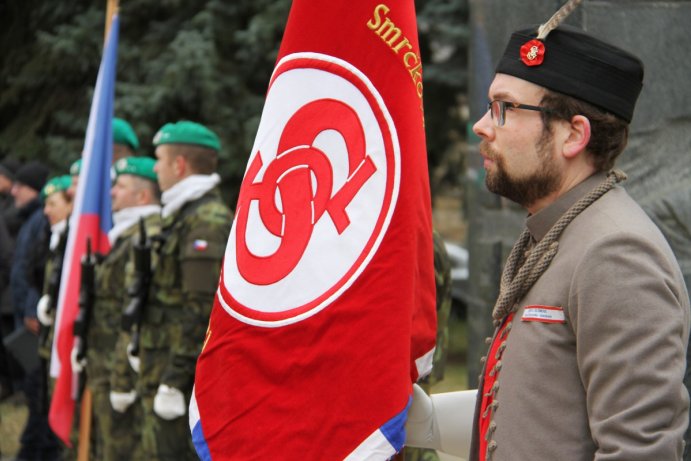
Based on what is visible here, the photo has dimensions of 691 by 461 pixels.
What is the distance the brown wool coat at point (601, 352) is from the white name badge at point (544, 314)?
0.04 feet

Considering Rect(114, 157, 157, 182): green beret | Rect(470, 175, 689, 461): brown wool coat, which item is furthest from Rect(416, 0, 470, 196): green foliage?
Rect(470, 175, 689, 461): brown wool coat

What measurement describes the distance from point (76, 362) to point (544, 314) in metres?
5.28

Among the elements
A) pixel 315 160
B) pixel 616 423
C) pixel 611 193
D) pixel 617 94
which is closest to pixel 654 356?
pixel 616 423

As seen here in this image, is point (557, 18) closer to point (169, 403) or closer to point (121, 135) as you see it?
point (169, 403)

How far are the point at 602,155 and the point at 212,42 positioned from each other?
356 inches

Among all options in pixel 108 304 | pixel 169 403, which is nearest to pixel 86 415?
pixel 108 304

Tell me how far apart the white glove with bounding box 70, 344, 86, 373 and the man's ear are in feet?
17.1

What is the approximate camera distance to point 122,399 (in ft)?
22.5

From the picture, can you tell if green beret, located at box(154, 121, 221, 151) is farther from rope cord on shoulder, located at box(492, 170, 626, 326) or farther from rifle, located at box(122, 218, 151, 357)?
rope cord on shoulder, located at box(492, 170, 626, 326)

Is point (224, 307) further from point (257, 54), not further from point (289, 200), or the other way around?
point (257, 54)

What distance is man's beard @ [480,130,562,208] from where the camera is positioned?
8.73 feet

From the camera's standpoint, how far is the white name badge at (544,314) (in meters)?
2.51

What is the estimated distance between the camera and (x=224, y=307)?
11.5 ft

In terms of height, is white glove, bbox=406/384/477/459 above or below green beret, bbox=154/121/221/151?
below
